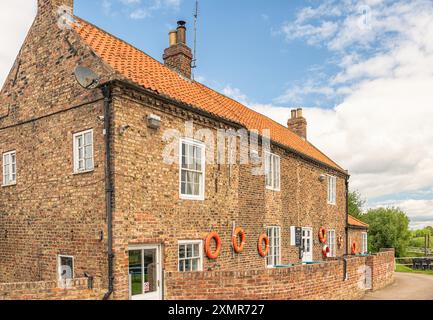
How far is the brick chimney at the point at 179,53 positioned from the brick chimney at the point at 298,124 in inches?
534

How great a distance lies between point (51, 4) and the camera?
1308 cm

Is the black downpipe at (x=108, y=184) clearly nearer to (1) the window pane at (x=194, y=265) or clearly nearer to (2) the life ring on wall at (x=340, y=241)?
(1) the window pane at (x=194, y=265)

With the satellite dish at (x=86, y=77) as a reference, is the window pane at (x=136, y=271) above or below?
below

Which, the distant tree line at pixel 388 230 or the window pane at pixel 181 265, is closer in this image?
the window pane at pixel 181 265

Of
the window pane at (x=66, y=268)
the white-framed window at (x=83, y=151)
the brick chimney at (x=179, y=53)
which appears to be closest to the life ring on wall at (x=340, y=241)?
the brick chimney at (x=179, y=53)

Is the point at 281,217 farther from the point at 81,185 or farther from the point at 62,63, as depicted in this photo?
the point at 62,63

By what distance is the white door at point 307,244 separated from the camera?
2103 cm

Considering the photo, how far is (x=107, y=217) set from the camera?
10422 millimetres

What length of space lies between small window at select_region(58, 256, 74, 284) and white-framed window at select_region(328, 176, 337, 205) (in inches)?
665

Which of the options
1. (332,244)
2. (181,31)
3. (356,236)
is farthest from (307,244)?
(181,31)

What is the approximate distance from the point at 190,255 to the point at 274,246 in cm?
639

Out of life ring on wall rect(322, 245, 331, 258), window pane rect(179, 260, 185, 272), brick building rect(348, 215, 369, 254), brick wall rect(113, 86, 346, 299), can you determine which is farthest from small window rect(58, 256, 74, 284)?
brick building rect(348, 215, 369, 254)

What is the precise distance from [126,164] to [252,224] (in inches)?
280

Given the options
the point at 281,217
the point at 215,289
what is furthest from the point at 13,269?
the point at 281,217
